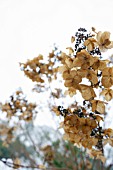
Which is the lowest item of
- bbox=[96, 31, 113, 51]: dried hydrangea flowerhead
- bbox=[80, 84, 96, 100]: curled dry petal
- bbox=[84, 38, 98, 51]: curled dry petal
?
bbox=[80, 84, 96, 100]: curled dry petal

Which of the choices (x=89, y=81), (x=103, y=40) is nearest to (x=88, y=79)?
(x=89, y=81)

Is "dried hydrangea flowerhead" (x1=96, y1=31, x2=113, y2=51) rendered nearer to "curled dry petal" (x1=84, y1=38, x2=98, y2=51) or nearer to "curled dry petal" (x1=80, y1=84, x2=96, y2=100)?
"curled dry petal" (x1=84, y1=38, x2=98, y2=51)

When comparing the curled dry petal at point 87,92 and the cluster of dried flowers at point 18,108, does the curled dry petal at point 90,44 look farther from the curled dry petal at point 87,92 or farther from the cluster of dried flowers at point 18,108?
the cluster of dried flowers at point 18,108

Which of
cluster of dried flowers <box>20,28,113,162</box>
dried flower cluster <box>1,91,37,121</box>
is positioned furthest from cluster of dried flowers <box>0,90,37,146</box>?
cluster of dried flowers <box>20,28,113,162</box>

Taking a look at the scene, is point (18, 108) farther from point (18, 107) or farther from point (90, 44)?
point (90, 44)

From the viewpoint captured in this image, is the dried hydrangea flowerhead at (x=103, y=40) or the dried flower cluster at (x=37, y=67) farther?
the dried flower cluster at (x=37, y=67)

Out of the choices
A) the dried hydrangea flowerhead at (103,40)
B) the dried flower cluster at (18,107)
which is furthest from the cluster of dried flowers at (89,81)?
the dried flower cluster at (18,107)

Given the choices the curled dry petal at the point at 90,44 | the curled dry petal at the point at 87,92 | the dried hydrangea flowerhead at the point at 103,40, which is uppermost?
the dried hydrangea flowerhead at the point at 103,40

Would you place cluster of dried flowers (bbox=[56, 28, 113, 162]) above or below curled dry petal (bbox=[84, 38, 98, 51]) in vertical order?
below

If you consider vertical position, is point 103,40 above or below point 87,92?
above

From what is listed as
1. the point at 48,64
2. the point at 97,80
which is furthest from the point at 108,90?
the point at 48,64

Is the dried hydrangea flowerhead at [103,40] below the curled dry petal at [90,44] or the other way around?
the other way around
